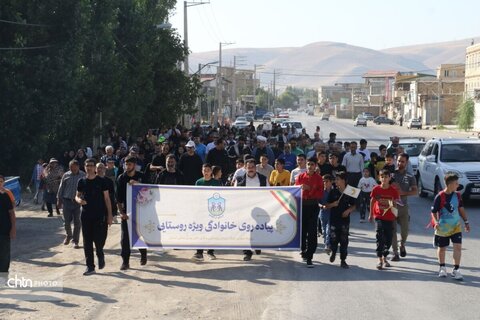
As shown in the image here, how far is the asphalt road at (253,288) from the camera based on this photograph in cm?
945

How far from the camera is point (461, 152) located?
21.6 m

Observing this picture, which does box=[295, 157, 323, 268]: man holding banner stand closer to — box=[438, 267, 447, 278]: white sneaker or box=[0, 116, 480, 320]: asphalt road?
box=[0, 116, 480, 320]: asphalt road

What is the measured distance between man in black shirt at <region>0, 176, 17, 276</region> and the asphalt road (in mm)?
673

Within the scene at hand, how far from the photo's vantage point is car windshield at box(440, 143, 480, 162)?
21422mm

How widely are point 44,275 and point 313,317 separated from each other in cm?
487

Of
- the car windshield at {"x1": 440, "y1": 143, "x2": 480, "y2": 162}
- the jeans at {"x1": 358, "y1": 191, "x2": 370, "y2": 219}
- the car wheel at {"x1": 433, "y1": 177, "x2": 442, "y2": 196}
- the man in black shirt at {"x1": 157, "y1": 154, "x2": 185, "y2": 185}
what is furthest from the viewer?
the car windshield at {"x1": 440, "y1": 143, "x2": 480, "y2": 162}

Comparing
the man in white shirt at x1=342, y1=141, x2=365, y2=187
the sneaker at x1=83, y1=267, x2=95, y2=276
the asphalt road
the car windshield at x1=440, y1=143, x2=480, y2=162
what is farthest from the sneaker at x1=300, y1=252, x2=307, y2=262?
the car windshield at x1=440, y1=143, x2=480, y2=162

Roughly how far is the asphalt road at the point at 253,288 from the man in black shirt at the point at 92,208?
0.48m

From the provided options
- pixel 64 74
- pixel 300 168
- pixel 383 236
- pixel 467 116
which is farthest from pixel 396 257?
pixel 467 116

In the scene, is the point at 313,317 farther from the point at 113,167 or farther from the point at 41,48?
the point at 41,48

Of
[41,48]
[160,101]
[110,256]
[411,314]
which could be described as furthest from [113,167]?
[160,101]

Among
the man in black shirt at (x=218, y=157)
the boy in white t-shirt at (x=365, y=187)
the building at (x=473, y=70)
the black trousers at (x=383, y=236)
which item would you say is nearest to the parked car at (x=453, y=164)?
the boy in white t-shirt at (x=365, y=187)

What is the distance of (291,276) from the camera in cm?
1166

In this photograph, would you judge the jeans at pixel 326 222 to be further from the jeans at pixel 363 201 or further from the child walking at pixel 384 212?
the jeans at pixel 363 201
